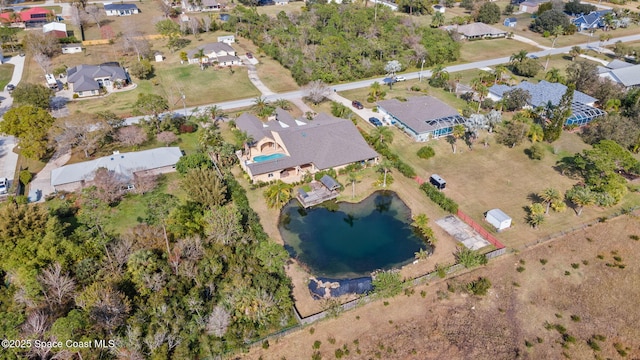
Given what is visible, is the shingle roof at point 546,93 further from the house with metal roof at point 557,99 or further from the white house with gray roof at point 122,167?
the white house with gray roof at point 122,167

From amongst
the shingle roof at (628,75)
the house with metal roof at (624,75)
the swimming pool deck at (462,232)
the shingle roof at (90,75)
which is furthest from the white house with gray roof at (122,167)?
the shingle roof at (628,75)

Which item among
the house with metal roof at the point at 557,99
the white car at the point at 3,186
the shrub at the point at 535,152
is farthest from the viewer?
the house with metal roof at the point at 557,99

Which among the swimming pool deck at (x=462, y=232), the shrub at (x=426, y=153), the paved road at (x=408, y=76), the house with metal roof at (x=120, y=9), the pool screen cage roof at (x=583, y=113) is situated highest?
the pool screen cage roof at (x=583, y=113)

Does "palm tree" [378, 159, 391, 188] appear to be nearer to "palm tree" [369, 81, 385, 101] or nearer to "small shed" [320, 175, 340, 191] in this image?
"small shed" [320, 175, 340, 191]

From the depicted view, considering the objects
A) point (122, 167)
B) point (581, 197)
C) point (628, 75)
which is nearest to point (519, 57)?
point (628, 75)

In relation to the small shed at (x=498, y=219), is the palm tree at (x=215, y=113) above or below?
below

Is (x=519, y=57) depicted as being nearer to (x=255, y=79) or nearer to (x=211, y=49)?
(x=255, y=79)

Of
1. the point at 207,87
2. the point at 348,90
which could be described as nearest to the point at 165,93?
the point at 207,87

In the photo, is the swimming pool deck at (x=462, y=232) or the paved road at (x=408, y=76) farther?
the paved road at (x=408, y=76)
